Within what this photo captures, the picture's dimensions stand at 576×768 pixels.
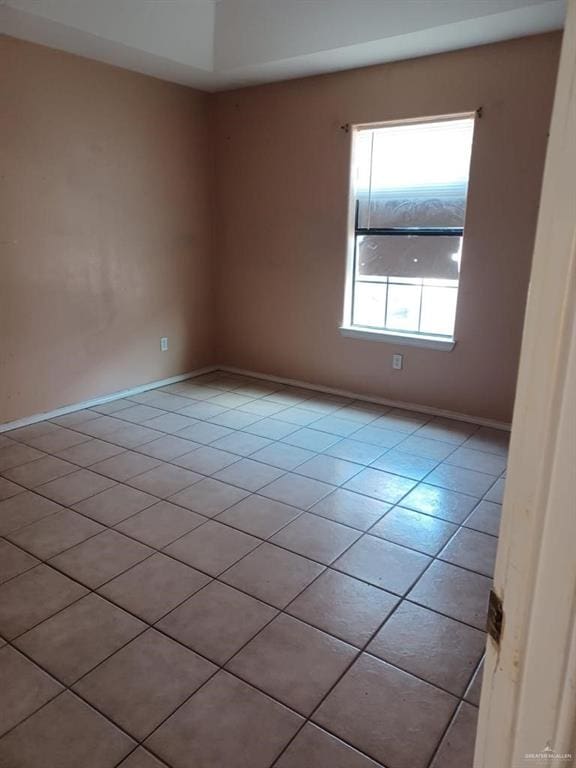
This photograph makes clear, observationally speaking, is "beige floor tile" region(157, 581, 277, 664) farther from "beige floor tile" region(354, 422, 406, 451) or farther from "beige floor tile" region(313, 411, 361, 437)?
"beige floor tile" region(313, 411, 361, 437)

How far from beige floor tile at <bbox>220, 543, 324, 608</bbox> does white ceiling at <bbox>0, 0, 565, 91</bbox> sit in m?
2.99

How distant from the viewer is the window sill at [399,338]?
155 inches

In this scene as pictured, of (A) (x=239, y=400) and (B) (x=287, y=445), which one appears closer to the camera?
(B) (x=287, y=445)

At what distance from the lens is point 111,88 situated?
3855 mm

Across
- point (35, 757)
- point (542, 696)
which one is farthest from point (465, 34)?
point (35, 757)

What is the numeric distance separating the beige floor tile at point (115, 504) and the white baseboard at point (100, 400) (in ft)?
4.16

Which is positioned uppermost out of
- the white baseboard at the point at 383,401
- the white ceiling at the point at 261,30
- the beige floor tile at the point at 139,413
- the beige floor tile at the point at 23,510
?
the white ceiling at the point at 261,30

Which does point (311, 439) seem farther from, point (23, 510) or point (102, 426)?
point (23, 510)

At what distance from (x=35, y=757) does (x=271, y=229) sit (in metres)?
3.96

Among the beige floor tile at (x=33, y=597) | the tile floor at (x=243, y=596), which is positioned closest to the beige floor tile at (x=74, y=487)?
the tile floor at (x=243, y=596)

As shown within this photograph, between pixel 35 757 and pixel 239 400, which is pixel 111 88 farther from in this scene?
pixel 35 757

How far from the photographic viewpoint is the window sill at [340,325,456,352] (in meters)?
3.93

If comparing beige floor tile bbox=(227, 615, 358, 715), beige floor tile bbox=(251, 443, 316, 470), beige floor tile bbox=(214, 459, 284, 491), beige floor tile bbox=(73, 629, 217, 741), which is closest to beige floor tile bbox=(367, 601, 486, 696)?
beige floor tile bbox=(227, 615, 358, 715)

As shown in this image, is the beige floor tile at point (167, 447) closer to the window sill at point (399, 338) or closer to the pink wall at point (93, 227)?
the pink wall at point (93, 227)
